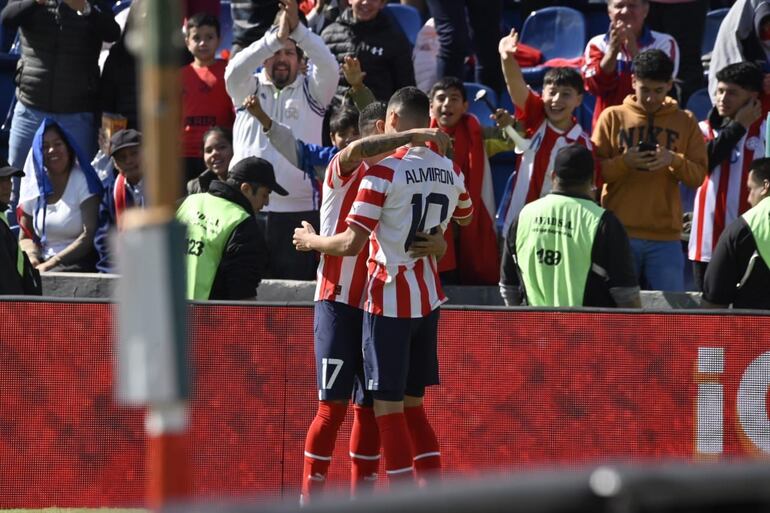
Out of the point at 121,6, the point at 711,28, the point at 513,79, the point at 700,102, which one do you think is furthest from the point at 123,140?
the point at 711,28

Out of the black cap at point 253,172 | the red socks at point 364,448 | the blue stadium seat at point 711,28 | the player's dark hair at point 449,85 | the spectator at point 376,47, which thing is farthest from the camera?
the blue stadium seat at point 711,28

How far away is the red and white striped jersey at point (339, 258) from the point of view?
7551 millimetres

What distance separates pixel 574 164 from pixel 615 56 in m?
2.29

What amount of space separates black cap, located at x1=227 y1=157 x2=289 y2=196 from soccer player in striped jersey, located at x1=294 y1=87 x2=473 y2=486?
1.74 meters

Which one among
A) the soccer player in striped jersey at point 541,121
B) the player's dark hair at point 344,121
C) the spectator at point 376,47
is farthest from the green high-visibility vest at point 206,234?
the spectator at point 376,47

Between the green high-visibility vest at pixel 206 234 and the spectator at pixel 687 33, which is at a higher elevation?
the spectator at pixel 687 33

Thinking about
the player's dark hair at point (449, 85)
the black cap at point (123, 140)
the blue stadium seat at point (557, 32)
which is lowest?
the black cap at point (123, 140)

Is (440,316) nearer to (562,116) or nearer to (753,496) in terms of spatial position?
(562,116)

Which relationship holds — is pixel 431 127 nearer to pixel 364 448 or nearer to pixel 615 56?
pixel 615 56

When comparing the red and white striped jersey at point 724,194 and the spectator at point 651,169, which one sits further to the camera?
the red and white striped jersey at point 724,194

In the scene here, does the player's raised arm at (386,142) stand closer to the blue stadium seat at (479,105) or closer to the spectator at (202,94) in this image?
the spectator at (202,94)

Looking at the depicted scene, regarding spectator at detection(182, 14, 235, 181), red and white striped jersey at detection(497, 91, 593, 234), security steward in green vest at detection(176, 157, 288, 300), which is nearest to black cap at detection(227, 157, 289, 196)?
security steward in green vest at detection(176, 157, 288, 300)

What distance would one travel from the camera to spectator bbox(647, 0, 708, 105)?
12.2 metres

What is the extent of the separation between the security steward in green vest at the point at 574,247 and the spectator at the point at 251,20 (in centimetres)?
364
